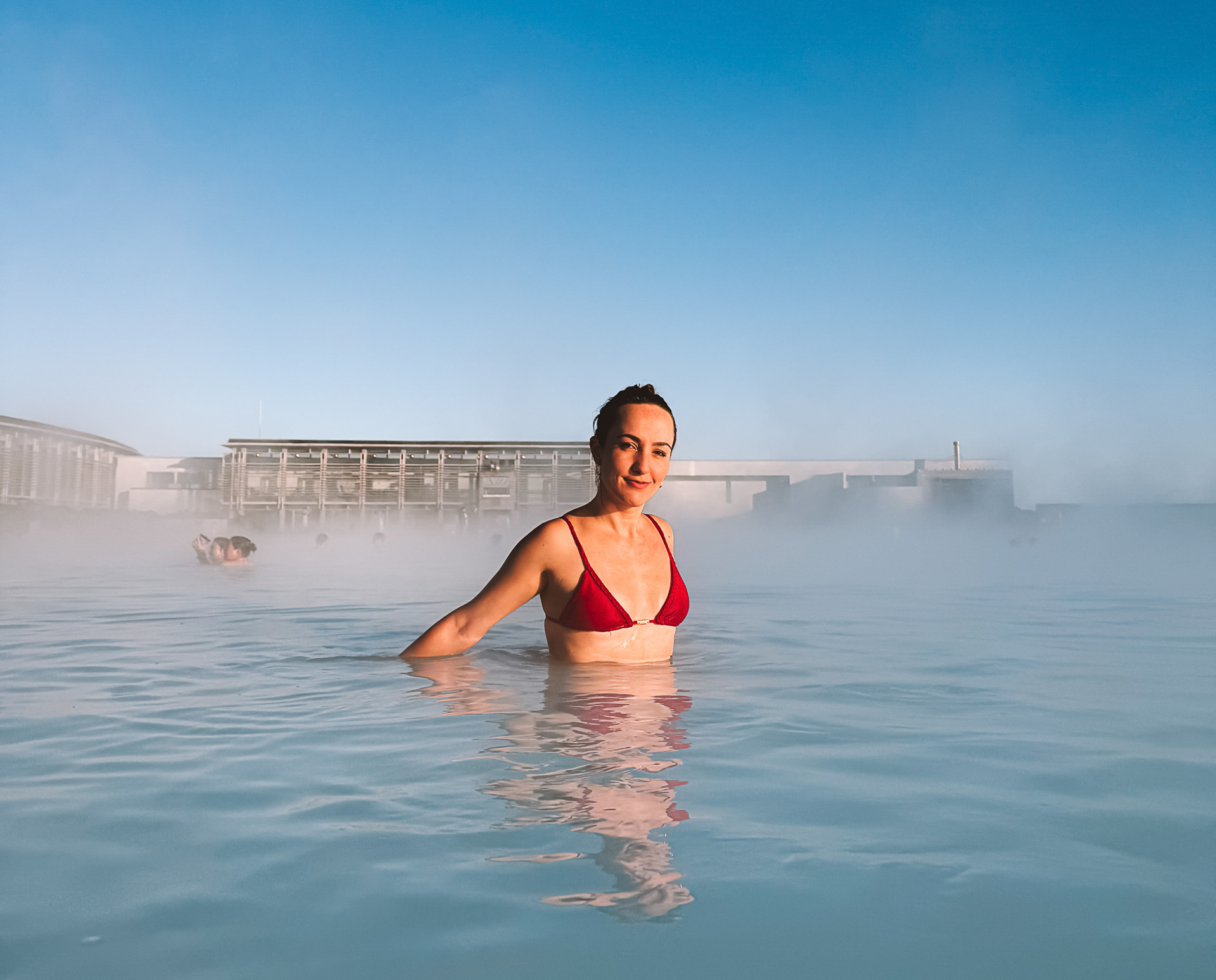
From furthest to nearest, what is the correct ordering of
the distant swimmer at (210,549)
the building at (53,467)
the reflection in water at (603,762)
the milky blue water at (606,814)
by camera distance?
the building at (53,467) → the distant swimmer at (210,549) → the reflection in water at (603,762) → the milky blue water at (606,814)

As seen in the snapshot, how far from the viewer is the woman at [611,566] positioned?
152 inches

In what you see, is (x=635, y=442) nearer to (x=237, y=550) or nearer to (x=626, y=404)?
(x=626, y=404)

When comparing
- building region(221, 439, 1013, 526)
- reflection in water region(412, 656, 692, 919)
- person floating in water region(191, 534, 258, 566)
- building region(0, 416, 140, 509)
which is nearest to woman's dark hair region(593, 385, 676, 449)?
reflection in water region(412, 656, 692, 919)

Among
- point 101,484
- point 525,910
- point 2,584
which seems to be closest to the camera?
point 525,910

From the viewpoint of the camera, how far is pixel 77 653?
4.91 meters

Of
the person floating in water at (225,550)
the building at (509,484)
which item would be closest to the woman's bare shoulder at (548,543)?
the person floating in water at (225,550)

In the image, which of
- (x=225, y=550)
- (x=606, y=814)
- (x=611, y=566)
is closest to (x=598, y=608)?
(x=611, y=566)

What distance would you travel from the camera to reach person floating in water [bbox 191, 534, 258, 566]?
15148 millimetres

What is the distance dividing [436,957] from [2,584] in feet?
39.0

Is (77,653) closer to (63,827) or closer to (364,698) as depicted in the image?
(364,698)

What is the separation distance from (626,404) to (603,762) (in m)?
1.89

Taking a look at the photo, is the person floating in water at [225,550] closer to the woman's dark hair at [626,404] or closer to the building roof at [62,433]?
the woman's dark hair at [626,404]

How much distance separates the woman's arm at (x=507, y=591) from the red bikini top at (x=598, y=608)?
0.17 meters

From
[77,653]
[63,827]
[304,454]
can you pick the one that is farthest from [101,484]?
[63,827]
